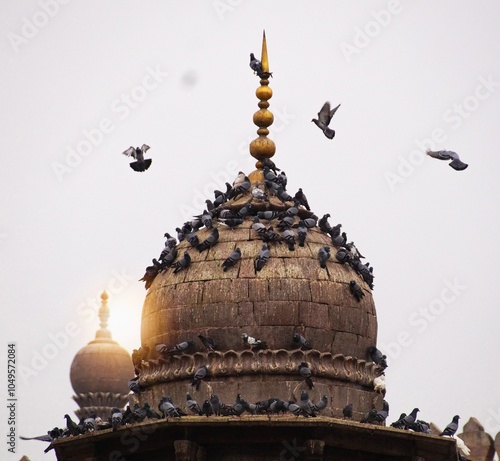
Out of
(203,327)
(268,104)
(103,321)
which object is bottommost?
(203,327)

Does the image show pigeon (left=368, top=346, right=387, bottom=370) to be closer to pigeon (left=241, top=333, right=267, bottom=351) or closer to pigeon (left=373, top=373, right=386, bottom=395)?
pigeon (left=373, top=373, right=386, bottom=395)

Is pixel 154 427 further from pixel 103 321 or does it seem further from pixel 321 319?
pixel 103 321

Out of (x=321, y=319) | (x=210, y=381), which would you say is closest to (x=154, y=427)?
(x=210, y=381)

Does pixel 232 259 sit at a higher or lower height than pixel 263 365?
higher

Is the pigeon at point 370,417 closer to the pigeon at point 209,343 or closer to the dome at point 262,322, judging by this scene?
the dome at point 262,322

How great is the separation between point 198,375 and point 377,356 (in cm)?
391

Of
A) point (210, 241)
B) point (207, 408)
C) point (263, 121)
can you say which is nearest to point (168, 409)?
point (207, 408)

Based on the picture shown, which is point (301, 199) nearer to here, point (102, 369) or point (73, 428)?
point (73, 428)

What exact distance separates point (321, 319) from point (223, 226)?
307 centimetres

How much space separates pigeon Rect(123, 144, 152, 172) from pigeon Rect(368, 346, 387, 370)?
6.74m

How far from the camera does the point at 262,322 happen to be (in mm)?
39469

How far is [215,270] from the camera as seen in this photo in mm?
40062

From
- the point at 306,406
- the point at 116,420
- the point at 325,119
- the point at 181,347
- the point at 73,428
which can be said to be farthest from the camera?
the point at 325,119

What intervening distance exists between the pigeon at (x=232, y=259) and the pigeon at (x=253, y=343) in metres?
1.51
